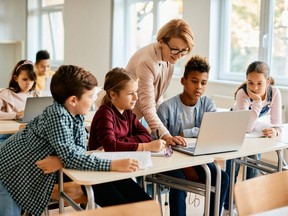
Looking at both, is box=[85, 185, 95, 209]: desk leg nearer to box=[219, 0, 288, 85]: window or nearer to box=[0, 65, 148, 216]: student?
box=[0, 65, 148, 216]: student

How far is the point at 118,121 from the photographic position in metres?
2.32

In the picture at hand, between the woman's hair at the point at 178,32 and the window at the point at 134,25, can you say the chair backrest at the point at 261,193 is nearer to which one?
the woman's hair at the point at 178,32

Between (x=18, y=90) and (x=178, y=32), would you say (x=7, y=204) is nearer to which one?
(x=178, y=32)

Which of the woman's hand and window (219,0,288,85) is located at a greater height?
window (219,0,288,85)

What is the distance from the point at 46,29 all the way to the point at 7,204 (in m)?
6.90

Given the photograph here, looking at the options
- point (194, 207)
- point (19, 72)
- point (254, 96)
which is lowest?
point (194, 207)

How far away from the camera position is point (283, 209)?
60.9 inches

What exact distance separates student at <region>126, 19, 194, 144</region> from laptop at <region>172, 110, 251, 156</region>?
175 millimetres

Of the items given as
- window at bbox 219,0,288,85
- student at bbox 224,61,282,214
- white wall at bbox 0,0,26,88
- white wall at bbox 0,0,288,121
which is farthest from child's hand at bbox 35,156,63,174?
white wall at bbox 0,0,26,88

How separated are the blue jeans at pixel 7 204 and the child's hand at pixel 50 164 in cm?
22

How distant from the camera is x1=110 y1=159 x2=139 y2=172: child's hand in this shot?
6.18 feet

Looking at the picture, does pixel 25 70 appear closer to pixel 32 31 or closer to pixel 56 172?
pixel 56 172

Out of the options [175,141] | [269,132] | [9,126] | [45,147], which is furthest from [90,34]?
[45,147]

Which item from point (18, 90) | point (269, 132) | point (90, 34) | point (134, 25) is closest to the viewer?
point (269, 132)
